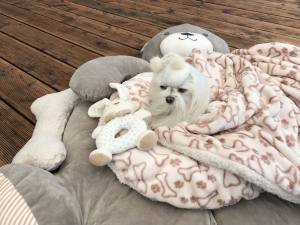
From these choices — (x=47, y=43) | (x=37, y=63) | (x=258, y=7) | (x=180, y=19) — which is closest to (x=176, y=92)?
(x=37, y=63)

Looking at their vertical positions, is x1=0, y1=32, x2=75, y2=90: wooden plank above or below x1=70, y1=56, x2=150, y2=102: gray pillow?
below

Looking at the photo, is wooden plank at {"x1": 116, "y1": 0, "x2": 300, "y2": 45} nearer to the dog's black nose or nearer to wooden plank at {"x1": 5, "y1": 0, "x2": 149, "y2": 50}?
wooden plank at {"x1": 5, "y1": 0, "x2": 149, "y2": 50}

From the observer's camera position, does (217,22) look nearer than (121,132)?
No

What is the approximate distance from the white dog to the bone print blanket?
0.09ft

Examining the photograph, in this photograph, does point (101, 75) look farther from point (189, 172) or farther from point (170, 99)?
point (189, 172)

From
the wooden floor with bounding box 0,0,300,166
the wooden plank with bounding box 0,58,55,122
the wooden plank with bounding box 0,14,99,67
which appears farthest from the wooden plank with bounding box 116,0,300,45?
the wooden plank with bounding box 0,58,55,122

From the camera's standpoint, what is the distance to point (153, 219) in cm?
72

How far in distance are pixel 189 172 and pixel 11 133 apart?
756mm

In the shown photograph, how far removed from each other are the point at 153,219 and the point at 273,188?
0.26 meters

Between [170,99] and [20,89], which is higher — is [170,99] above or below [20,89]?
above

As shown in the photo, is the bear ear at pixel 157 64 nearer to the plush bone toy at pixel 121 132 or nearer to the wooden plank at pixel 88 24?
the plush bone toy at pixel 121 132

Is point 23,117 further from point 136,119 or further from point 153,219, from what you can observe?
point 153,219

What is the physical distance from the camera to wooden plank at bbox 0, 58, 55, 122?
4.45 feet

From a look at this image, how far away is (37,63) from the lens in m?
1.68
